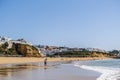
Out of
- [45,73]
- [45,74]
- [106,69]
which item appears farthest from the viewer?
[106,69]

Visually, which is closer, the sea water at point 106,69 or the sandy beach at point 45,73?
the sandy beach at point 45,73

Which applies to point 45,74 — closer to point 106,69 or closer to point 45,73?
point 45,73

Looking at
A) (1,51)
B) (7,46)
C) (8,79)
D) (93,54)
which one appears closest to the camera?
(8,79)

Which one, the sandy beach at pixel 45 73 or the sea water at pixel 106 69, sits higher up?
the sandy beach at pixel 45 73

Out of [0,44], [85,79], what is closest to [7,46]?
[0,44]

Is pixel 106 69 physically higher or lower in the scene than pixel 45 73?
lower

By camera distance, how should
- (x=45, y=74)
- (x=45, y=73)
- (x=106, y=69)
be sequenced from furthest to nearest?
(x=106, y=69) → (x=45, y=73) → (x=45, y=74)

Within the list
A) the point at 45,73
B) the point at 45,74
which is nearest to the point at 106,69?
the point at 45,73

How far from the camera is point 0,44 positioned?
7231 cm

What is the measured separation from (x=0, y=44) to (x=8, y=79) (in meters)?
58.9

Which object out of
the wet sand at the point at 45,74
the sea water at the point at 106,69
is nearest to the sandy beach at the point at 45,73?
the wet sand at the point at 45,74

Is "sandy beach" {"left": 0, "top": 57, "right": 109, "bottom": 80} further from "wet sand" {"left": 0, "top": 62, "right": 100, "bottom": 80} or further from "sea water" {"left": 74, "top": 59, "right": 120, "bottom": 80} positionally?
"sea water" {"left": 74, "top": 59, "right": 120, "bottom": 80}

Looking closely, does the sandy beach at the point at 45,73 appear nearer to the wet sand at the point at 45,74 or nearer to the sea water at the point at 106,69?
the wet sand at the point at 45,74

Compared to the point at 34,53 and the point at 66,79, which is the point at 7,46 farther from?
the point at 66,79
